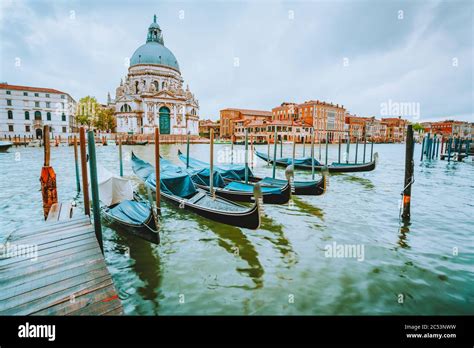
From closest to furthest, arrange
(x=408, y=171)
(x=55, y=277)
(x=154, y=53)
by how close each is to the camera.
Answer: (x=55, y=277)
(x=408, y=171)
(x=154, y=53)

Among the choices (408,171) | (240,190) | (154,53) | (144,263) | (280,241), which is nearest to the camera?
(144,263)

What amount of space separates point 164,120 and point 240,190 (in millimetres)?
37282

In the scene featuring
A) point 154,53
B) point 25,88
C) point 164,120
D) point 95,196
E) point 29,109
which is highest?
point 154,53

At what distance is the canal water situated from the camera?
2.94m

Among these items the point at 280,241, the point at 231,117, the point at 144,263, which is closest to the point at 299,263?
the point at 280,241

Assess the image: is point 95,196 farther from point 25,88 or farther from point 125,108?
point 125,108

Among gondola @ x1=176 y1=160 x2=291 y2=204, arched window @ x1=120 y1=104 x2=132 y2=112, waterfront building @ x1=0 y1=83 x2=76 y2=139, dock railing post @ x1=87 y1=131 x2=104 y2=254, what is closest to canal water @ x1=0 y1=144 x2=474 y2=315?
gondola @ x1=176 y1=160 x2=291 y2=204

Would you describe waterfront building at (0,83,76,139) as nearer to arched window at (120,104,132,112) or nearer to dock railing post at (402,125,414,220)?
arched window at (120,104,132,112)

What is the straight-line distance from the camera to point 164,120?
4134 cm

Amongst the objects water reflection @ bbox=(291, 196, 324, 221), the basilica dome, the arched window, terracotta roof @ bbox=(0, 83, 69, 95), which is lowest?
water reflection @ bbox=(291, 196, 324, 221)

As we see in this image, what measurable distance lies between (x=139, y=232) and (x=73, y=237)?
0.90 meters

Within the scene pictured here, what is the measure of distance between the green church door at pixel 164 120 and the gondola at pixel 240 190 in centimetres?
3556
